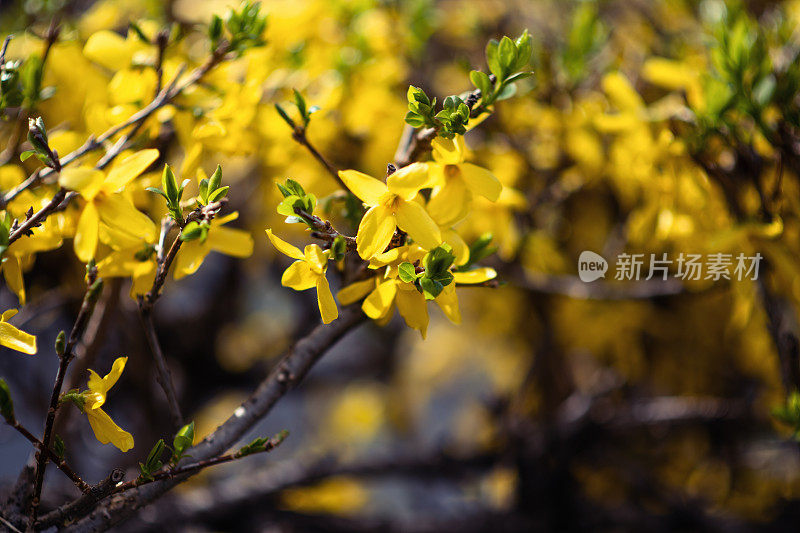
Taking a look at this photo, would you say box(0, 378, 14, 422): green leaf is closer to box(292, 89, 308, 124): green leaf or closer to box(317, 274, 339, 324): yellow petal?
box(317, 274, 339, 324): yellow petal

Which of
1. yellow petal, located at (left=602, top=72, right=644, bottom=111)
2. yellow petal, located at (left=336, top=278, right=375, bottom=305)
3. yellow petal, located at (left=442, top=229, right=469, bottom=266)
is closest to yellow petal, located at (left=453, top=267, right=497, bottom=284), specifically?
yellow petal, located at (left=442, top=229, right=469, bottom=266)

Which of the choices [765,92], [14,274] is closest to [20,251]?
[14,274]

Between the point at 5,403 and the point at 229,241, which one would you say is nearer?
the point at 5,403

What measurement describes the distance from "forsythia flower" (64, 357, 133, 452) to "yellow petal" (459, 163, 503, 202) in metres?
0.45

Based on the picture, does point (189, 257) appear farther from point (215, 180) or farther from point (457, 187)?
point (457, 187)

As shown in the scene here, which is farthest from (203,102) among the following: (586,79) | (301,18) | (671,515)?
(671,515)

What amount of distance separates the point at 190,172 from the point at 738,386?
1.97m

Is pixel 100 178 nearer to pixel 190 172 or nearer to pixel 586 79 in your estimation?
pixel 190 172

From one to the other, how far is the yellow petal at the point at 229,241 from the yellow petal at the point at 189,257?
27 millimetres

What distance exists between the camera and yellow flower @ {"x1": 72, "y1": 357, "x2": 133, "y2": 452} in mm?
613

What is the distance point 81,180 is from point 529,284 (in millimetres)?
1067

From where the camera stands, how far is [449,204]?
69 cm

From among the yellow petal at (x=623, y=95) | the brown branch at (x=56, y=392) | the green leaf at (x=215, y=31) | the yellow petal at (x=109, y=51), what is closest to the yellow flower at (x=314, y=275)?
the brown branch at (x=56, y=392)

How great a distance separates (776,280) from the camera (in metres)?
1.21
